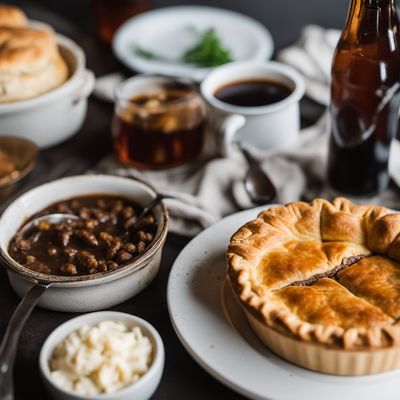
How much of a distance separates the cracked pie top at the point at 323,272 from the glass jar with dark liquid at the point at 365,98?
0.36 m

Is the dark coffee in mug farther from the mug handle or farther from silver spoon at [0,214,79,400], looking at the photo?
silver spoon at [0,214,79,400]

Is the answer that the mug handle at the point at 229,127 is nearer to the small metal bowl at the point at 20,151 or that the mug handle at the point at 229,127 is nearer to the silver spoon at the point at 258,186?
the silver spoon at the point at 258,186

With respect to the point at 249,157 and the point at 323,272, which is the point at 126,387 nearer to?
the point at 323,272

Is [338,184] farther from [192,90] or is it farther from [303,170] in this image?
[192,90]

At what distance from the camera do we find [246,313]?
1757mm

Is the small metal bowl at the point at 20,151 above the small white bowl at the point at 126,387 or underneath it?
underneath

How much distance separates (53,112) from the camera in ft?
8.79

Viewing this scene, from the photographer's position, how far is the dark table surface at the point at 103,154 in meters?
1.77

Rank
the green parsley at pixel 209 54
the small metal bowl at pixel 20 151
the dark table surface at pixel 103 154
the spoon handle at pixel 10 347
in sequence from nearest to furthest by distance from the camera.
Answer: the spoon handle at pixel 10 347
the dark table surface at pixel 103 154
the small metal bowl at pixel 20 151
the green parsley at pixel 209 54

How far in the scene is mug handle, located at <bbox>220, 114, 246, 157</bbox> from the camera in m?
2.47

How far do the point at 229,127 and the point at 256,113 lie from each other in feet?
0.40

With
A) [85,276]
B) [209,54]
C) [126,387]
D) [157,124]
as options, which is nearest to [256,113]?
[157,124]

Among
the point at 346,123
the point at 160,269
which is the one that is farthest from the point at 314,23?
the point at 160,269

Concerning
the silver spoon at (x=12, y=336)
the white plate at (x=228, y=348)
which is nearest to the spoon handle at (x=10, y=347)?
the silver spoon at (x=12, y=336)
